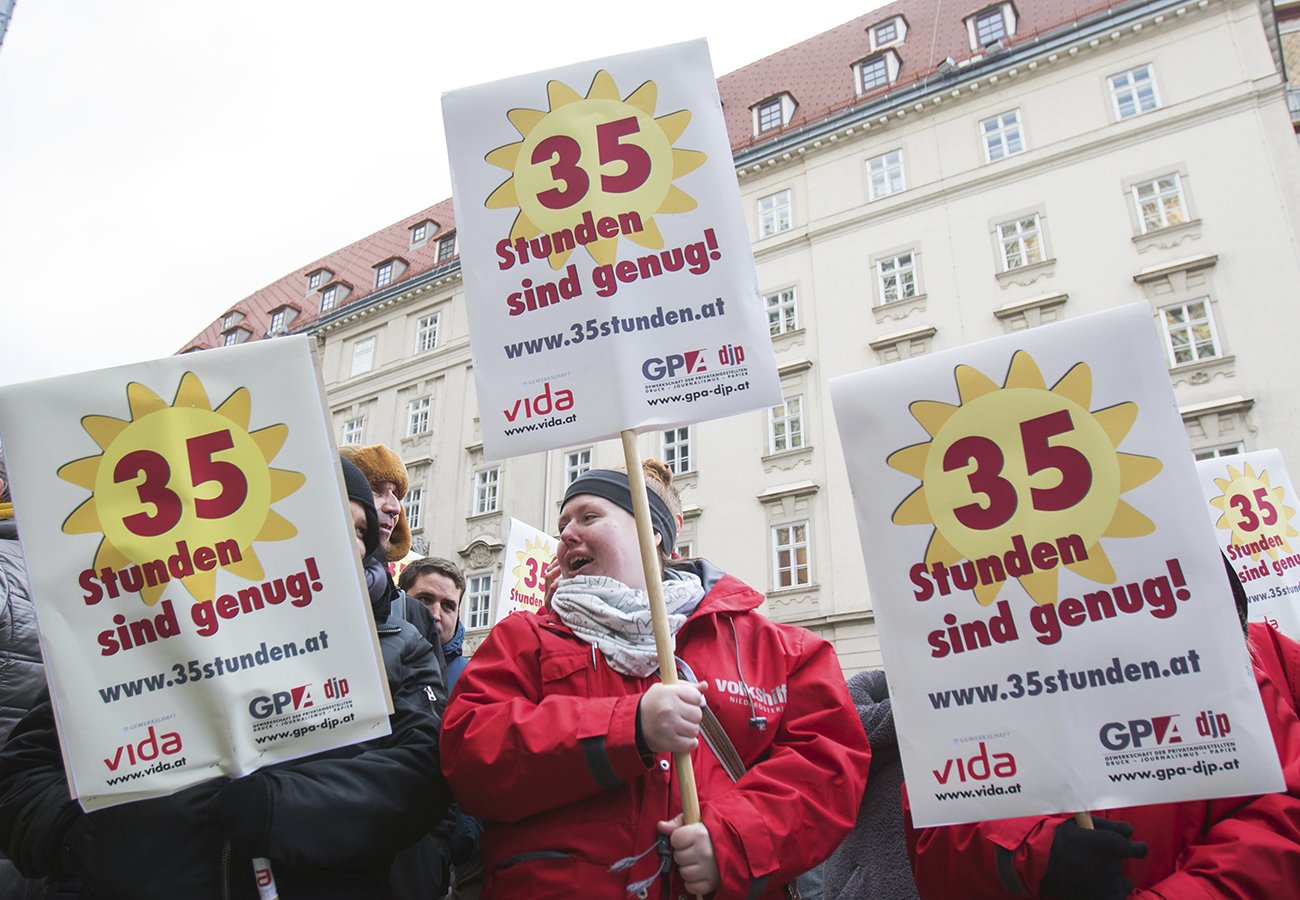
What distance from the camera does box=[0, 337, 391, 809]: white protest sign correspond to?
2.31 m

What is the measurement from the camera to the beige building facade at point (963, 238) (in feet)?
58.4

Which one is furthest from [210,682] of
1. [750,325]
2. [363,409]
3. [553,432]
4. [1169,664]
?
[363,409]

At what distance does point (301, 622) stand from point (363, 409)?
29295 millimetres

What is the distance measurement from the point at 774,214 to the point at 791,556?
858 cm

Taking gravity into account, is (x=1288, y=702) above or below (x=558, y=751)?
below

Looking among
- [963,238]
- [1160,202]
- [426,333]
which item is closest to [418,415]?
[426,333]

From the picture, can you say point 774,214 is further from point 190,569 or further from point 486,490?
point 190,569

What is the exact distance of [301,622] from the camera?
2393mm

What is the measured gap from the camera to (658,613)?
2.43 m

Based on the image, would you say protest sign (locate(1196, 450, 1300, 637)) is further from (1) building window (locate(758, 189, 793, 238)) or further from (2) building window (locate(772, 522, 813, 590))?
(1) building window (locate(758, 189, 793, 238))

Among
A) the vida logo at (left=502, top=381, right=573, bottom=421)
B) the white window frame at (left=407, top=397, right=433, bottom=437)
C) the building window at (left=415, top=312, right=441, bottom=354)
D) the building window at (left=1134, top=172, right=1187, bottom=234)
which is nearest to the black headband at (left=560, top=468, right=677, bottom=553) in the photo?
the vida logo at (left=502, top=381, right=573, bottom=421)

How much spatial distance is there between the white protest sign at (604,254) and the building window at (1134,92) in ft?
65.6

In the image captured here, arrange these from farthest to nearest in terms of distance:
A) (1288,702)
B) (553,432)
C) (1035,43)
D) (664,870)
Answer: (1035,43) → (553,432) → (1288,702) → (664,870)

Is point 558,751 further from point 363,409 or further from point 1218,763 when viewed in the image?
point 363,409
